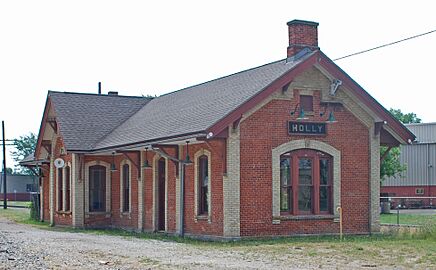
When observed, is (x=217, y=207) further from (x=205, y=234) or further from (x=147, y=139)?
(x=147, y=139)

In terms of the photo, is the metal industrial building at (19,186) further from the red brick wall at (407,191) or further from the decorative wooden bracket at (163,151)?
the decorative wooden bracket at (163,151)

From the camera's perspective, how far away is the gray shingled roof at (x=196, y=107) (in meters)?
23.0

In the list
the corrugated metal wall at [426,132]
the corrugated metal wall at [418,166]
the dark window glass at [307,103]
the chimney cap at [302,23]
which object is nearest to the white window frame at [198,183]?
the dark window glass at [307,103]

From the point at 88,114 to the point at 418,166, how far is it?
3199 centimetres

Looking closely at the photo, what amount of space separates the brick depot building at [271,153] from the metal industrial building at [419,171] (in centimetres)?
3317

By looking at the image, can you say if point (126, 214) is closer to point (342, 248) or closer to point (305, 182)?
point (305, 182)

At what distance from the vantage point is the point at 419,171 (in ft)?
190

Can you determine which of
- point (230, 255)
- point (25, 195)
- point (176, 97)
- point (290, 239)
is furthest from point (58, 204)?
point (25, 195)

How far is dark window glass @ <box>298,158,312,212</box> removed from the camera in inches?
922

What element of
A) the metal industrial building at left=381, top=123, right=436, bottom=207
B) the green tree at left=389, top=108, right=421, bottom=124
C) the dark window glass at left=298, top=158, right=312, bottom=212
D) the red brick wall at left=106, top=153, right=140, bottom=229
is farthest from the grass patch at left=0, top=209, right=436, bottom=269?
the green tree at left=389, top=108, right=421, bottom=124

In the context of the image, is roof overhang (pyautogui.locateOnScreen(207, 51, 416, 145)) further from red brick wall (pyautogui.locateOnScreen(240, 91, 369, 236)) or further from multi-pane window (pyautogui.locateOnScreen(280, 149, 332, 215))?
multi-pane window (pyautogui.locateOnScreen(280, 149, 332, 215))

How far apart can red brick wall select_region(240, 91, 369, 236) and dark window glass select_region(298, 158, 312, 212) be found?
0.54 metres

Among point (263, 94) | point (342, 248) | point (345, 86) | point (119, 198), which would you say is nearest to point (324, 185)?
point (345, 86)

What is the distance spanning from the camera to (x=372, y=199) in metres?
24.4
